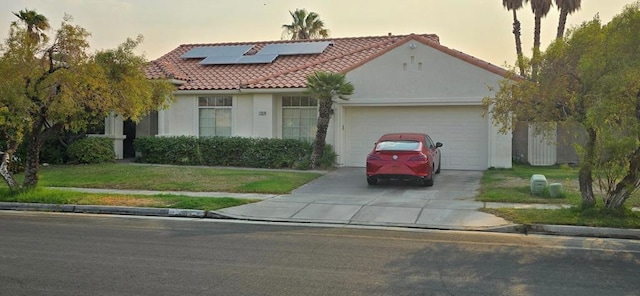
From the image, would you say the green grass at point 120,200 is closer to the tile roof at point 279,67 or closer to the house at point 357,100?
the house at point 357,100

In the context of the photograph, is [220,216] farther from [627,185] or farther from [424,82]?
[424,82]

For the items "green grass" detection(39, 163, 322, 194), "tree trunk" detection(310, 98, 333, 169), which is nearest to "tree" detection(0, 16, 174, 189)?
"green grass" detection(39, 163, 322, 194)

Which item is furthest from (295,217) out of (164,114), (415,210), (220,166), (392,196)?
(164,114)

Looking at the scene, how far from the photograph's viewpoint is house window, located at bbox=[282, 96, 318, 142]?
68.3ft

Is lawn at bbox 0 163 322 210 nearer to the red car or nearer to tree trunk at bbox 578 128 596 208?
the red car

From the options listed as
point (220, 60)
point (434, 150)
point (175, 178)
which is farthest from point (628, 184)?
point (220, 60)

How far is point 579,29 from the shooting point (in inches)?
382

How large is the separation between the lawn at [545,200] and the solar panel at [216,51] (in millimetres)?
12676

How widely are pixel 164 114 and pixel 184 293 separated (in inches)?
666

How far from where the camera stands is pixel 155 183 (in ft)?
50.5

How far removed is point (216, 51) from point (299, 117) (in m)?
6.81

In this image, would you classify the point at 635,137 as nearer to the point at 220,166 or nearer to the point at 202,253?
the point at 202,253

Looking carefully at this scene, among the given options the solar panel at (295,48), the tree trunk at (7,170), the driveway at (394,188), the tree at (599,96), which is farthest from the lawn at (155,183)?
the solar panel at (295,48)

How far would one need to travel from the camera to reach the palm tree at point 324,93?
18.2 metres
